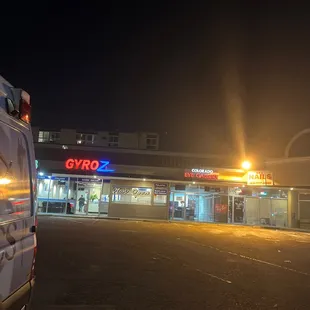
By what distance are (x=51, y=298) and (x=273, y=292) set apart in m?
4.44

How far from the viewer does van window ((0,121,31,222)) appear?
9.95ft

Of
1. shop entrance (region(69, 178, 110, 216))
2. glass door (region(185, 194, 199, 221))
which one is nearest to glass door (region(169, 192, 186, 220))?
glass door (region(185, 194, 199, 221))

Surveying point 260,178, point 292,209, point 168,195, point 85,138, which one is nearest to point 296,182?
point 292,209

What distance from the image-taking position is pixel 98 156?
1184 inches

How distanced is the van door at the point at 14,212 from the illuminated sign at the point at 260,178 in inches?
1005

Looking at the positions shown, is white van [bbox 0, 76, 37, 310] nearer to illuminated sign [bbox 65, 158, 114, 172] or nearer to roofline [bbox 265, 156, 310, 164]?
illuminated sign [bbox 65, 158, 114, 172]

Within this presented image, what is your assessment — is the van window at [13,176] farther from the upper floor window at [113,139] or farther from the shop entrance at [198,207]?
the upper floor window at [113,139]

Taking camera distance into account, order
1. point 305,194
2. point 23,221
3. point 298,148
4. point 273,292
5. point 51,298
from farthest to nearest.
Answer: point 298,148 → point 305,194 → point 273,292 → point 51,298 → point 23,221

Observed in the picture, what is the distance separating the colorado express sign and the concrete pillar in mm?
5893

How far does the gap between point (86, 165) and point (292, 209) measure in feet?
51.5

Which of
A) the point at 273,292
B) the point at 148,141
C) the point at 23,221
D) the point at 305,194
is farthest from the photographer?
the point at 148,141

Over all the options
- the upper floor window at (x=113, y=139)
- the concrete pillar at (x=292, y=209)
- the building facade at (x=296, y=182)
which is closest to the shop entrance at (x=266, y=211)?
the concrete pillar at (x=292, y=209)

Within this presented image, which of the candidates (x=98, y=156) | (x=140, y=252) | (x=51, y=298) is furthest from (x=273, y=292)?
(x=98, y=156)

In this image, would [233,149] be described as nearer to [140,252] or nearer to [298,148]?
[298,148]
